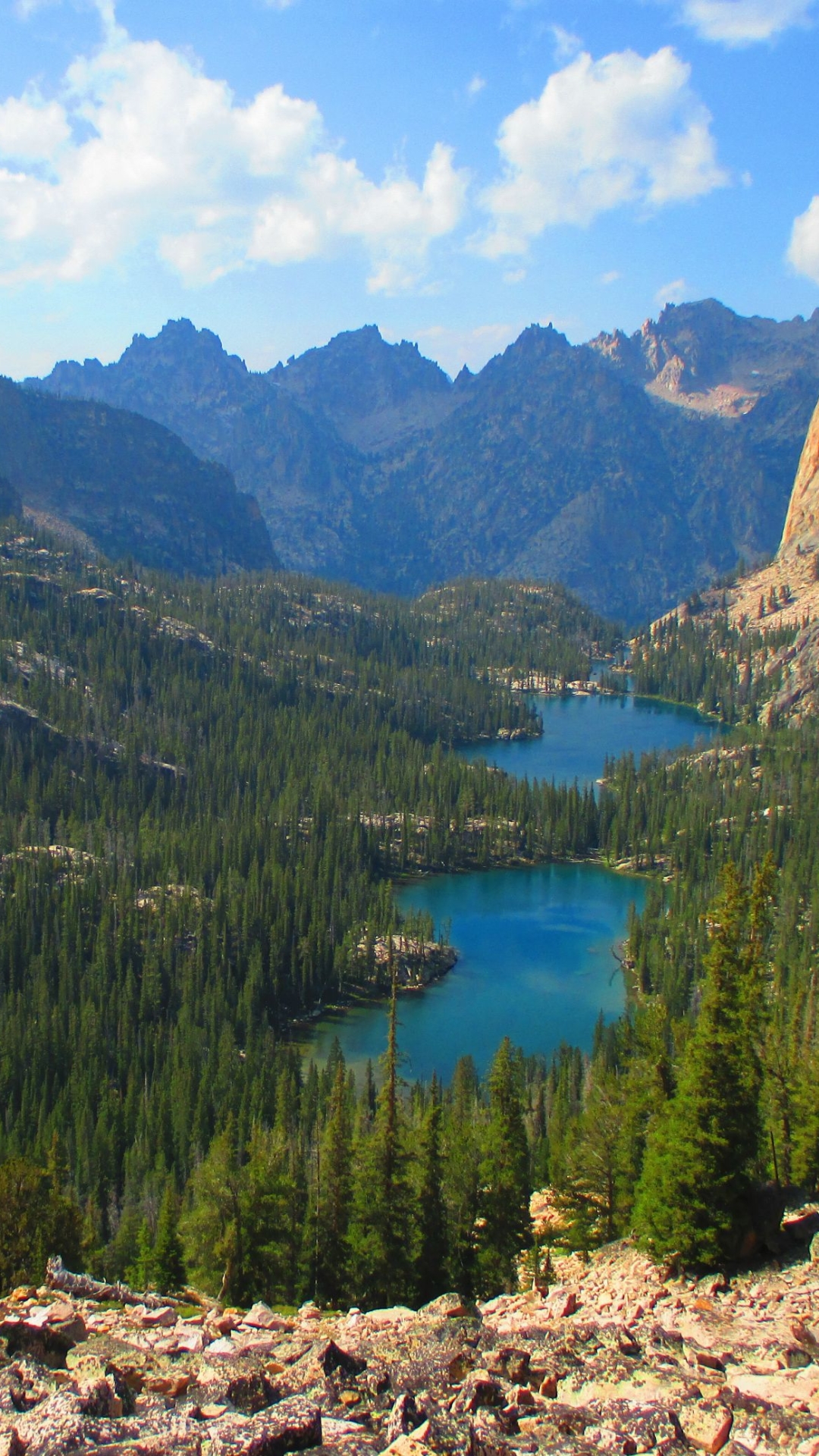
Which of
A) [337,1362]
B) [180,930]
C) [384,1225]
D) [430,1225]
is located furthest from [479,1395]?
[180,930]

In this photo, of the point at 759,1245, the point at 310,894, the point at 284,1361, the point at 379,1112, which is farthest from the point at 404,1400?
the point at 310,894

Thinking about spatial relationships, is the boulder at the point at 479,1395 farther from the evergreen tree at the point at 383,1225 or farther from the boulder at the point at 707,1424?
the evergreen tree at the point at 383,1225

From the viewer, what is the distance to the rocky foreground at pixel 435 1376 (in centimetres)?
2512

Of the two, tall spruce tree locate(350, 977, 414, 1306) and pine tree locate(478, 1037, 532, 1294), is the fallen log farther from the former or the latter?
pine tree locate(478, 1037, 532, 1294)

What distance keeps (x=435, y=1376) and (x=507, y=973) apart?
105 metres

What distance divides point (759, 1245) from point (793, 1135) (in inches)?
526

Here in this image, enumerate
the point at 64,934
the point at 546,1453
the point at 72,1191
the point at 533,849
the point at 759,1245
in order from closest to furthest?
1. the point at 546,1453
2. the point at 759,1245
3. the point at 72,1191
4. the point at 64,934
5. the point at 533,849

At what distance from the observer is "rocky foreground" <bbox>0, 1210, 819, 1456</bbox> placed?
2512cm

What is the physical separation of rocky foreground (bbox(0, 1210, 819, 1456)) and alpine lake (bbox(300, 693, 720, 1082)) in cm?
6935

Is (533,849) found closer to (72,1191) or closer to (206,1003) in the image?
(206,1003)

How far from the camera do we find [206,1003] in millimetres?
111375

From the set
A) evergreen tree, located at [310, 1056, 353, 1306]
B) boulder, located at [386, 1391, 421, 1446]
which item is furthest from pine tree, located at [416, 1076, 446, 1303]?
boulder, located at [386, 1391, 421, 1446]

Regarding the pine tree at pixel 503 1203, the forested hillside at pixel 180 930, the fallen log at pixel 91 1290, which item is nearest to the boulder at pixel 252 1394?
the fallen log at pixel 91 1290

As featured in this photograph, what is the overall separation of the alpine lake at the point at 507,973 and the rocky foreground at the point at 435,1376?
69.3 metres
